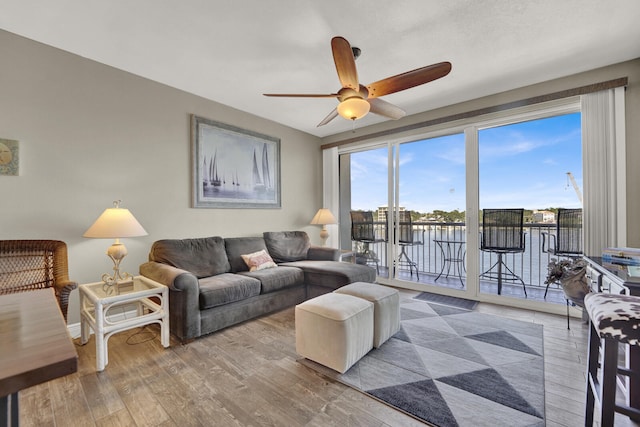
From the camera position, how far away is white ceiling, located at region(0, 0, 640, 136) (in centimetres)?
204

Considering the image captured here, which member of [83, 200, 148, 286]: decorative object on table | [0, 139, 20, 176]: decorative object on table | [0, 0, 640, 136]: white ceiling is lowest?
[83, 200, 148, 286]: decorative object on table

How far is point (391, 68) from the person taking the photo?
113 inches

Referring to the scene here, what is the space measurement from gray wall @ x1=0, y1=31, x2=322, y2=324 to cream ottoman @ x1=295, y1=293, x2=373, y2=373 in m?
2.10

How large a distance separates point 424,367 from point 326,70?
284cm

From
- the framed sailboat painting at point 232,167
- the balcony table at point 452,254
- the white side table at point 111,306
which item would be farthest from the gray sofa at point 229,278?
the balcony table at point 452,254

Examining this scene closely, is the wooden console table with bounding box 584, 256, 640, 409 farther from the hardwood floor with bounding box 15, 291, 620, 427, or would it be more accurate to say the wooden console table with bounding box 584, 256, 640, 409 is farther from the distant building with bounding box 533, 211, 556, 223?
the distant building with bounding box 533, 211, 556, 223

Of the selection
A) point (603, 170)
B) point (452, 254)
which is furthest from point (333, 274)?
point (603, 170)

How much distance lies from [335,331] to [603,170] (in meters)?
3.15

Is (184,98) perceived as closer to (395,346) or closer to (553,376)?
(395,346)

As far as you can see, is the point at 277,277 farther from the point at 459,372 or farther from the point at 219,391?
the point at 459,372

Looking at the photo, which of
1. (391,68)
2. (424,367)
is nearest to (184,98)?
(391,68)

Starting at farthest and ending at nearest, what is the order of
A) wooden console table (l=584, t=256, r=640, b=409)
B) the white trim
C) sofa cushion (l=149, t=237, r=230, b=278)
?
the white trim
sofa cushion (l=149, t=237, r=230, b=278)
wooden console table (l=584, t=256, r=640, b=409)

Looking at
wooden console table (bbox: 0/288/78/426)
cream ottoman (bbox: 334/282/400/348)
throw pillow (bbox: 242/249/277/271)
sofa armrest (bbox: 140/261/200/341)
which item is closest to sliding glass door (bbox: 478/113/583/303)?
cream ottoman (bbox: 334/282/400/348)

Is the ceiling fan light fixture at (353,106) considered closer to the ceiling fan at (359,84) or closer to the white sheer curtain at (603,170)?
the ceiling fan at (359,84)
